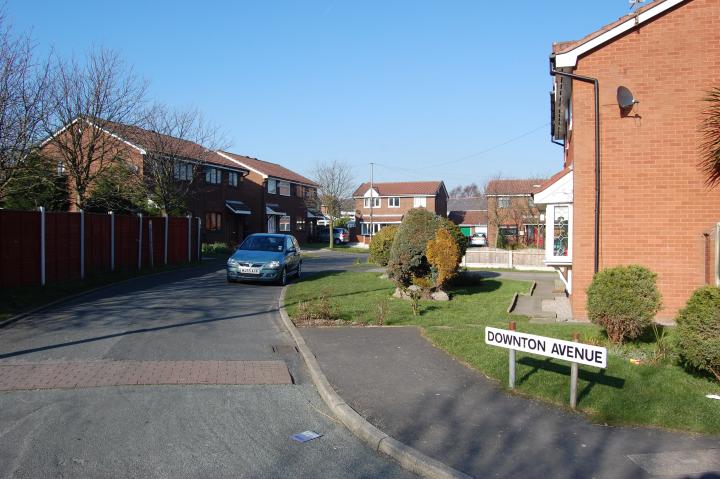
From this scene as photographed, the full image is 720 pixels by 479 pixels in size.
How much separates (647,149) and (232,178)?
3450 cm

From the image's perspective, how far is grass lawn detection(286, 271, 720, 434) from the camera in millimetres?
6020

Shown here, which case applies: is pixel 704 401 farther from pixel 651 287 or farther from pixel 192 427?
pixel 192 427

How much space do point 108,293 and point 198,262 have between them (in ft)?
40.1

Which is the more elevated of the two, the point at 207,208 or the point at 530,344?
the point at 207,208

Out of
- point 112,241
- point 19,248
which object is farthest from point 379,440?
point 112,241

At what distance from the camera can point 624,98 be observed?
11570 mm

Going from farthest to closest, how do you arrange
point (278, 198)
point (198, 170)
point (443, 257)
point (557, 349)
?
point (278, 198) → point (198, 170) → point (443, 257) → point (557, 349)

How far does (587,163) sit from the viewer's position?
12023 millimetres

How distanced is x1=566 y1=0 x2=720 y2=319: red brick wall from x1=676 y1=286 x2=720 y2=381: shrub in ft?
16.0

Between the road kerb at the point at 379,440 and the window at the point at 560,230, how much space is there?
766 centimetres

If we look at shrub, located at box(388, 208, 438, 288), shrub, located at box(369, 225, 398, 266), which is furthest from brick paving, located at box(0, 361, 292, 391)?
shrub, located at box(369, 225, 398, 266)

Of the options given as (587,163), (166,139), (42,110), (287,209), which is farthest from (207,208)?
(587,163)

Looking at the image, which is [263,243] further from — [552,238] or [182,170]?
[182,170]

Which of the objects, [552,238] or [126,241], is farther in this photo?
[126,241]
